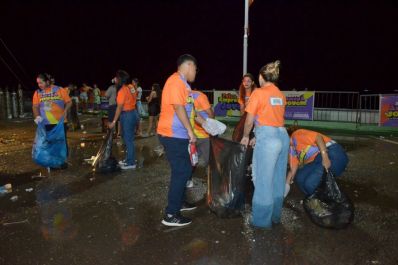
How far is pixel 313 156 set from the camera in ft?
14.4

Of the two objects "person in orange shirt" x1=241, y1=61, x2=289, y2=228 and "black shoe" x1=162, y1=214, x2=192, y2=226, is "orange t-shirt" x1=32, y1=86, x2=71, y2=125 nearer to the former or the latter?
"black shoe" x1=162, y1=214, x2=192, y2=226

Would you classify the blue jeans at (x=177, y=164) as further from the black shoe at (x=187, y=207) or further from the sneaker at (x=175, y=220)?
the black shoe at (x=187, y=207)

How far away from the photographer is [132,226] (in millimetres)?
4410

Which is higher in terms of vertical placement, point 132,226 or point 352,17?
point 352,17

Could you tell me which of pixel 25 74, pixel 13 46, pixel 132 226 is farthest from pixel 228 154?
pixel 13 46

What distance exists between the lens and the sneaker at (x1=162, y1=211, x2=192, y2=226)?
4.38 metres

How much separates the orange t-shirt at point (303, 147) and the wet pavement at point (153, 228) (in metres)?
0.73

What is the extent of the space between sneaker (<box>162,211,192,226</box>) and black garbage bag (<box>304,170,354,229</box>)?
146 centimetres

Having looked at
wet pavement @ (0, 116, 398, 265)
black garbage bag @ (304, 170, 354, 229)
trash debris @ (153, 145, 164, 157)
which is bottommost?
wet pavement @ (0, 116, 398, 265)

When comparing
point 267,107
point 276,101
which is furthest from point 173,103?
point 276,101

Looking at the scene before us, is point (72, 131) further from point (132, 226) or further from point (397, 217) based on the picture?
point (397, 217)

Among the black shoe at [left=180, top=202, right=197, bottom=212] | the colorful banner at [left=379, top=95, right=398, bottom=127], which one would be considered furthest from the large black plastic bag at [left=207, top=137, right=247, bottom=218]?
the colorful banner at [left=379, top=95, right=398, bottom=127]

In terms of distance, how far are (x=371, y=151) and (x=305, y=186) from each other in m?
4.99

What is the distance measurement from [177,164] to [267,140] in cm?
104
